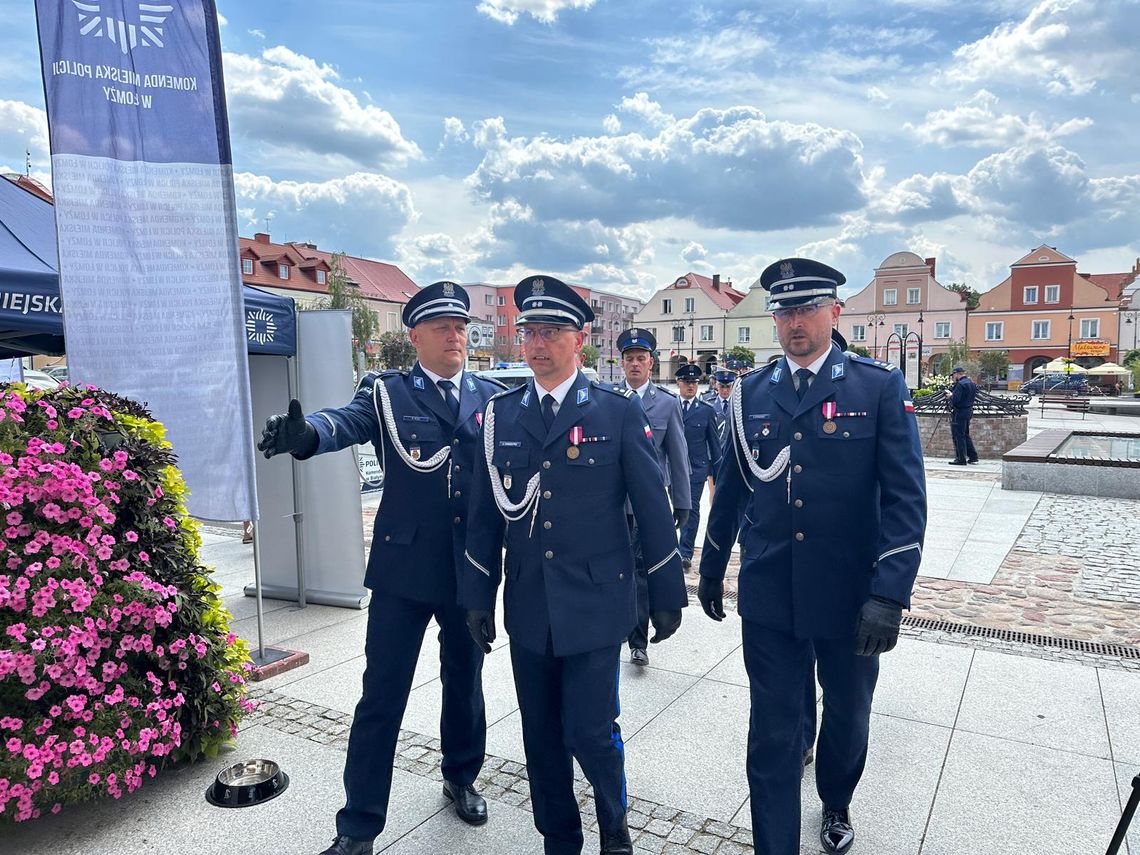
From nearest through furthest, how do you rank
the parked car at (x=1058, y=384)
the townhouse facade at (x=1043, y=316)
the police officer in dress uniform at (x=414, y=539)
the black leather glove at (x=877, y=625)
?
the black leather glove at (x=877, y=625), the police officer in dress uniform at (x=414, y=539), the parked car at (x=1058, y=384), the townhouse facade at (x=1043, y=316)

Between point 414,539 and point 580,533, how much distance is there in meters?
0.83

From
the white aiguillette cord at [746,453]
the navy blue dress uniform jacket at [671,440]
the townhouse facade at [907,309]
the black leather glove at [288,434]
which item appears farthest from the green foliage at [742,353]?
the black leather glove at [288,434]

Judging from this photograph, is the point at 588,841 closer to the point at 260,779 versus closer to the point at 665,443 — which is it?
the point at 260,779

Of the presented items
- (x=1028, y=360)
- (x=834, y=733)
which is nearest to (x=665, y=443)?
(x=834, y=733)

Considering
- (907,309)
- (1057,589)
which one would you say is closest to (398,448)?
(1057,589)

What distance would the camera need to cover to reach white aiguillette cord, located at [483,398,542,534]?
10.1 ft

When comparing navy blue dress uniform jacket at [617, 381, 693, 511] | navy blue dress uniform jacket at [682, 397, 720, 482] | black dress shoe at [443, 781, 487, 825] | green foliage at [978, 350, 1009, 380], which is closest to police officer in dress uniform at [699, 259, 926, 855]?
black dress shoe at [443, 781, 487, 825]

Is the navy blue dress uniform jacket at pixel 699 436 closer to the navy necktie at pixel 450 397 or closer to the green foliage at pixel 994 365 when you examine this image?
the navy necktie at pixel 450 397

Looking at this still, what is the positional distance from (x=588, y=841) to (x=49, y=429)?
3008 millimetres

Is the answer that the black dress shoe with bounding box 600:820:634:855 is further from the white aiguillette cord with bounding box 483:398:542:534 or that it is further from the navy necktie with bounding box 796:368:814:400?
the navy necktie with bounding box 796:368:814:400

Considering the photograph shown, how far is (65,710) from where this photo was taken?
340 cm

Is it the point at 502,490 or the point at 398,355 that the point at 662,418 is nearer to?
the point at 502,490

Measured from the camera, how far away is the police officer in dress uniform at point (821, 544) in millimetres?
2963

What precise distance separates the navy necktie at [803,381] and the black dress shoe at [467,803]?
2.26 metres
